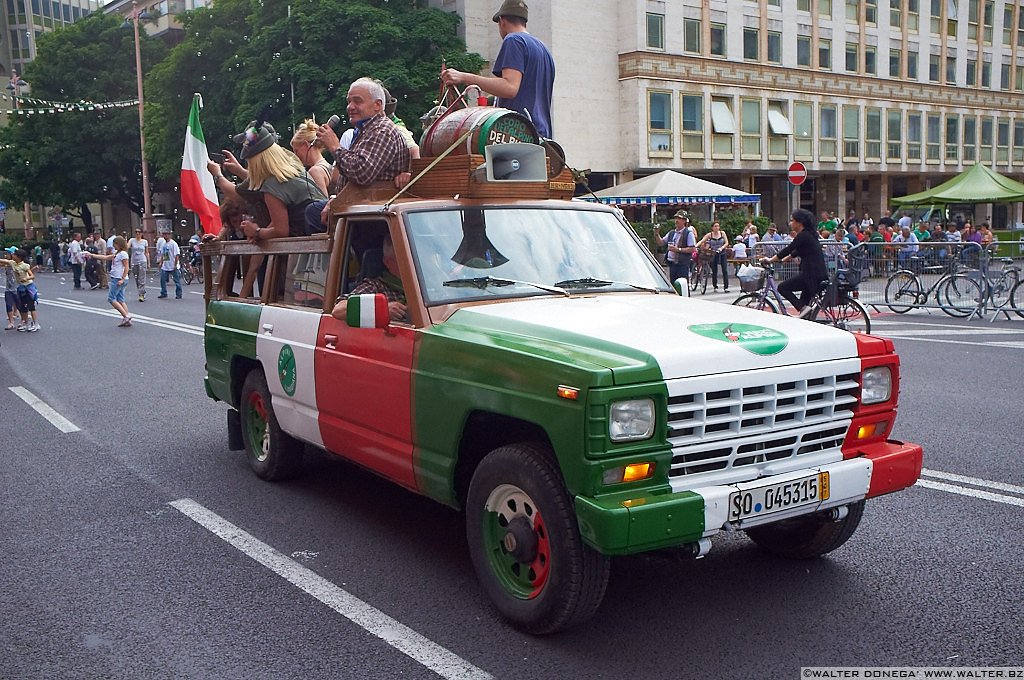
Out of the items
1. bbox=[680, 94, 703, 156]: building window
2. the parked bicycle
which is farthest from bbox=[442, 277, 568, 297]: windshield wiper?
bbox=[680, 94, 703, 156]: building window

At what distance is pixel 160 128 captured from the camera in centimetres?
4669

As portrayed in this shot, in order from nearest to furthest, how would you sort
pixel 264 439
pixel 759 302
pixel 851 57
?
pixel 264 439, pixel 759 302, pixel 851 57

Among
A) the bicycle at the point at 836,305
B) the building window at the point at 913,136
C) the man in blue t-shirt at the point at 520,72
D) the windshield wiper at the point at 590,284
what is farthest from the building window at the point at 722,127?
the windshield wiper at the point at 590,284

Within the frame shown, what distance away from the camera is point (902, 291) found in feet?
62.1

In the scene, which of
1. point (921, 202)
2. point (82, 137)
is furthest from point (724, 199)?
point (82, 137)

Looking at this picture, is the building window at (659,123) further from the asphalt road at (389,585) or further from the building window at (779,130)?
the asphalt road at (389,585)

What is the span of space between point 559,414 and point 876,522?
2.73 m

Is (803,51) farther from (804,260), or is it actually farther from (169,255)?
(804,260)

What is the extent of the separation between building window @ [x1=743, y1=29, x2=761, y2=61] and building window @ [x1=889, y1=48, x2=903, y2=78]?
10.2m

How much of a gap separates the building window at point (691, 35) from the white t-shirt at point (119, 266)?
31.1 m

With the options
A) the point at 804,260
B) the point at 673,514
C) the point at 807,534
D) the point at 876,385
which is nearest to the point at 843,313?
the point at 804,260

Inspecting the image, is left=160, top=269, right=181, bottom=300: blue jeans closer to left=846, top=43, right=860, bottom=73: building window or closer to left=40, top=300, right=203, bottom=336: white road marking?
left=40, top=300, right=203, bottom=336: white road marking

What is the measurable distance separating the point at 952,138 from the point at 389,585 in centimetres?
5991

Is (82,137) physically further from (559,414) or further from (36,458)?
(559,414)
